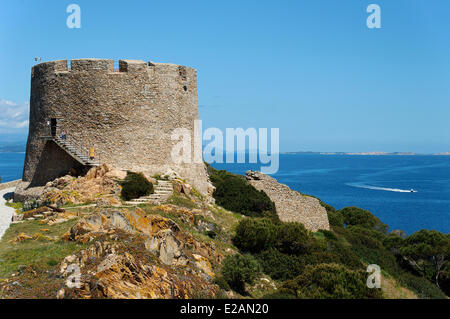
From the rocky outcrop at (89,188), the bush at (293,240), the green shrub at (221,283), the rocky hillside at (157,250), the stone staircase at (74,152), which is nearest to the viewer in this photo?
the rocky hillside at (157,250)

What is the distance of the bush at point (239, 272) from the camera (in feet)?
44.4

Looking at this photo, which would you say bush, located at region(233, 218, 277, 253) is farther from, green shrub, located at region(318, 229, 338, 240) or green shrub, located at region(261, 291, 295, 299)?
green shrub, located at region(318, 229, 338, 240)

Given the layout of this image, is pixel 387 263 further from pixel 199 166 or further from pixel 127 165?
pixel 127 165

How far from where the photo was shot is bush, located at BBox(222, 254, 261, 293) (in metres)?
13.5

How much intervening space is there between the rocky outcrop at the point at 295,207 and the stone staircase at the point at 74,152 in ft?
40.5

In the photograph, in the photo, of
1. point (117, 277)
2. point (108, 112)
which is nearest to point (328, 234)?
point (108, 112)

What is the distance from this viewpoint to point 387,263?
27.8 m

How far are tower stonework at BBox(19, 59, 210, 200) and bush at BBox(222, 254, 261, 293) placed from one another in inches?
388

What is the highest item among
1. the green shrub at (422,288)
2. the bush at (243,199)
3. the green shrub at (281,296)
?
the bush at (243,199)

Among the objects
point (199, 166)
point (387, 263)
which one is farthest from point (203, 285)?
point (387, 263)

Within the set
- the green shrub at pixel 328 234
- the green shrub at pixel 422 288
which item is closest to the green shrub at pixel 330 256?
the green shrub at pixel 328 234

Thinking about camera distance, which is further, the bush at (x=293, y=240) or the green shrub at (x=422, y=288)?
the green shrub at (x=422, y=288)

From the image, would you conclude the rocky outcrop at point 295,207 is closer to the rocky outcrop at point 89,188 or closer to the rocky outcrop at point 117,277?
the rocky outcrop at point 89,188

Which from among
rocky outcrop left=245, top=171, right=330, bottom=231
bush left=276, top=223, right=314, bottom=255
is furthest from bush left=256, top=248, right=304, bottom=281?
rocky outcrop left=245, top=171, right=330, bottom=231
